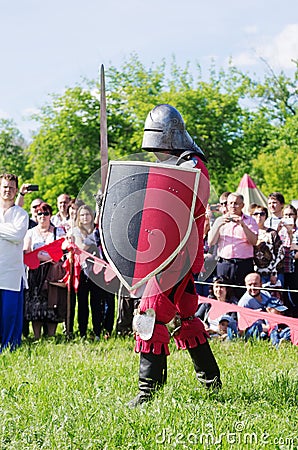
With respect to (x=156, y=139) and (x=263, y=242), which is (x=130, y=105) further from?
(x=156, y=139)

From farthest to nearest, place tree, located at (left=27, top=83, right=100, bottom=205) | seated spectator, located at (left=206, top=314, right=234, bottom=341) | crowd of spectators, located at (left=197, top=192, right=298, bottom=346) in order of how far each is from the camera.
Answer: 1. tree, located at (left=27, top=83, right=100, bottom=205)
2. crowd of spectators, located at (left=197, top=192, right=298, bottom=346)
3. seated spectator, located at (left=206, top=314, right=234, bottom=341)

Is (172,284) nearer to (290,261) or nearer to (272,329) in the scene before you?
(272,329)

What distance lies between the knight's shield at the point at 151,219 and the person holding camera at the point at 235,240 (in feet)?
11.6

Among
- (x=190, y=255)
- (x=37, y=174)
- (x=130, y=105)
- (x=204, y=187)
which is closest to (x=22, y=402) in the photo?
(x=190, y=255)

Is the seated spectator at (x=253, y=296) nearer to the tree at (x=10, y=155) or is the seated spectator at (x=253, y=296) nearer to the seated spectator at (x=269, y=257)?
the seated spectator at (x=269, y=257)

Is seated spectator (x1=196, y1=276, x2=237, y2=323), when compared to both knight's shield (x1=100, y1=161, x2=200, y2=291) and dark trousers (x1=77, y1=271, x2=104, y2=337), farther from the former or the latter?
knight's shield (x1=100, y1=161, x2=200, y2=291)

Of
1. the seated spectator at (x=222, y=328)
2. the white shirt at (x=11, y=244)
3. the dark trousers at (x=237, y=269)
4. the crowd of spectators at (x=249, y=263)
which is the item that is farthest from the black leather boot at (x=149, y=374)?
the dark trousers at (x=237, y=269)

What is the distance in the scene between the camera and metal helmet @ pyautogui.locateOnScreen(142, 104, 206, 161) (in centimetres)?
457

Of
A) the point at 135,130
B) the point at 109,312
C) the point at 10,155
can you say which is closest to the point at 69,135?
the point at 135,130

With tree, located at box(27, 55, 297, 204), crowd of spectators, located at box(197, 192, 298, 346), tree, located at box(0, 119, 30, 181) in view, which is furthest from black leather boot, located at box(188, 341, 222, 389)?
tree, located at box(0, 119, 30, 181)

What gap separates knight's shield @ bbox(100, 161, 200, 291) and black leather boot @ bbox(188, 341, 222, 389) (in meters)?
0.69

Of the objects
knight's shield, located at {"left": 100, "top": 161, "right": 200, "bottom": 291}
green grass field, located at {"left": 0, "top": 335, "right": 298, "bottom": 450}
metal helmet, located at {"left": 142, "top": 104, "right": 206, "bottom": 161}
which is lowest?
green grass field, located at {"left": 0, "top": 335, "right": 298, "bottom": 450}

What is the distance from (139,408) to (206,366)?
69 cm

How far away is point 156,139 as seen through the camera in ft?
15.0
